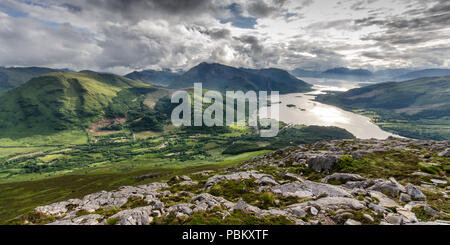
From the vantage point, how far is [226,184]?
31.6 metres

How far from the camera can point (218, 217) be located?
16.9 metres
